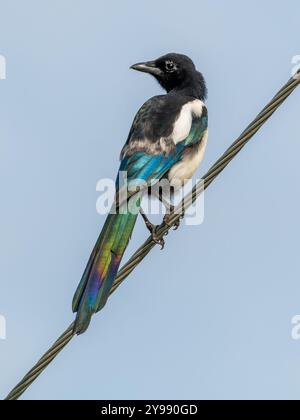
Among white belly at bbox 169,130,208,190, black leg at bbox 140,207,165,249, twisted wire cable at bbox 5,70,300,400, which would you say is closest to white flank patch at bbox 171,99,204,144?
white belly at bbox 169,130,208,190

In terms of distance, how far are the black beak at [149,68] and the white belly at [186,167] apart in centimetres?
140

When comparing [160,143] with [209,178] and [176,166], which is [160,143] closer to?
[176,166]

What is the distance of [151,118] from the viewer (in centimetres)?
850

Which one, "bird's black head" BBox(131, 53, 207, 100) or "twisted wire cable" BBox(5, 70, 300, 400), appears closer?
"twisted wire cable" BBox(5, 70, 300, 400)

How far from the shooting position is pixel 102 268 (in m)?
6.96

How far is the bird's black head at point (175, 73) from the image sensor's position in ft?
31.9

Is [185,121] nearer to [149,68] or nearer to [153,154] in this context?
[153,154]

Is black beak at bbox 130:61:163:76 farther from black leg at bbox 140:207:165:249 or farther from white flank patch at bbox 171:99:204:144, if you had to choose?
black leg at bbox 140:207:165:249

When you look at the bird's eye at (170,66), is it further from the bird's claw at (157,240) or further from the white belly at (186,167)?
the bird's claw at (157,240)

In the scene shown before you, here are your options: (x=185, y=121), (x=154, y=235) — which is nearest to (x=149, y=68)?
(x=185, y=121)

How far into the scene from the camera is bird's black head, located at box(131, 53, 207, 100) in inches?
383

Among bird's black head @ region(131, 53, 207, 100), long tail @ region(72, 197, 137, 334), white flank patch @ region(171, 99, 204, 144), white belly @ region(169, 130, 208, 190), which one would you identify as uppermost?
bird's black head @ region(131, 53, 207, 100)
